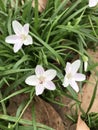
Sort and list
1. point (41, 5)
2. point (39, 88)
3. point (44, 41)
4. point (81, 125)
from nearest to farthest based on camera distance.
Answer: point (39, 88), point (81, 125), point (44, 41), point (41, 5)

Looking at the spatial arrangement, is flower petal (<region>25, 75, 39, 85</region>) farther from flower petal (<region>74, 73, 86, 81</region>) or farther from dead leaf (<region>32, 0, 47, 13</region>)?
dead leaf (<region>32, 0, 47, 13</region>)

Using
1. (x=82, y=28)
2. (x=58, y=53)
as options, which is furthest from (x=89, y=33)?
(x=58, y=53)

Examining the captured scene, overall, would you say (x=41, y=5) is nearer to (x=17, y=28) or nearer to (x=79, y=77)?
(x=17, y=28)

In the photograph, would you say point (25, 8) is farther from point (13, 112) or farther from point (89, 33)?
point (13, 112)

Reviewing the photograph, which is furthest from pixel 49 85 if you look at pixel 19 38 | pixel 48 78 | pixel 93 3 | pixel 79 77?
pixel 93 3

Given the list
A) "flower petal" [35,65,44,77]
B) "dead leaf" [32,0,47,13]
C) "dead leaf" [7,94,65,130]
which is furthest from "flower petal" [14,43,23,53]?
"dead leaf" [32,0,47,13]

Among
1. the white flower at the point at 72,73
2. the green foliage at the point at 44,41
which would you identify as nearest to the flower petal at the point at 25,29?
the green foliage at the point at 44,41
